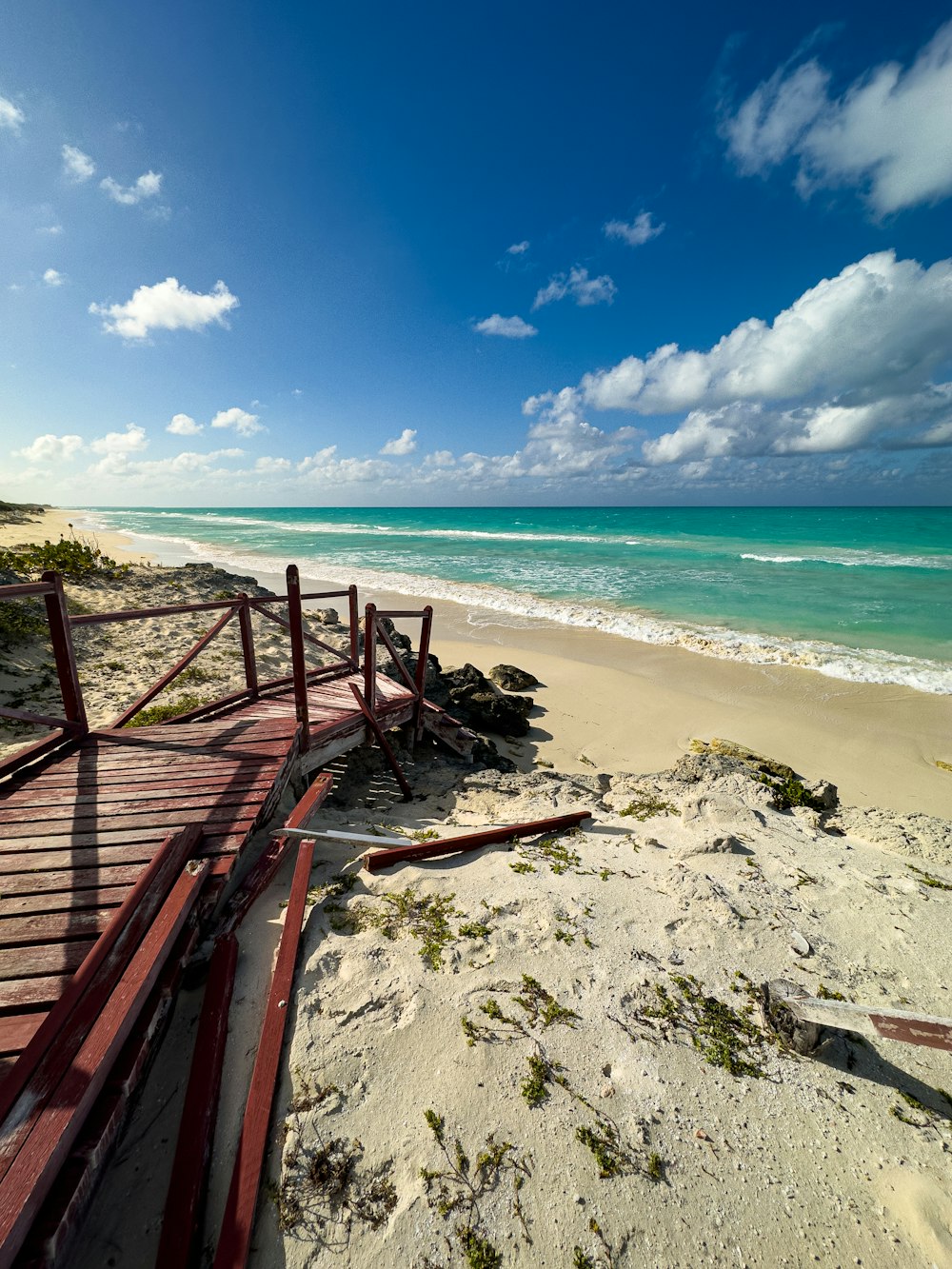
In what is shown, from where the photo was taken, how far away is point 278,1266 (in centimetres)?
179

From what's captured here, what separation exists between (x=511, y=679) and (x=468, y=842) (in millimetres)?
6947

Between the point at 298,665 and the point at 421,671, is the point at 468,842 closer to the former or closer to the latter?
the point at 298,665

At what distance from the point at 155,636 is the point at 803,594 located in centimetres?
2446

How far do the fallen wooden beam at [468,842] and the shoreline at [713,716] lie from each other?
3.42 metres

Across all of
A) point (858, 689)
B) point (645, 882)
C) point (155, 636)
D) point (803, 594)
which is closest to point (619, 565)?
point (803, 594)

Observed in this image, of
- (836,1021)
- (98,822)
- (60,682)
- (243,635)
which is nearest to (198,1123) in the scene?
(98,822)

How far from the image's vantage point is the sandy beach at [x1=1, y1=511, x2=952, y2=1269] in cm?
194

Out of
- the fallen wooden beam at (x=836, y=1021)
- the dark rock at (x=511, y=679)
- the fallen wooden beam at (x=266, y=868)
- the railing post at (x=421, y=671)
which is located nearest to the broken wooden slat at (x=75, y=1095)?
the fallen wooden beam at (x=266, y=868)

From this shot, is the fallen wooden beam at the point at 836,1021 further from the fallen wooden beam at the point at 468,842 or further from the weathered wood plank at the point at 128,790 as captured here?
the weathered wood plank at the point at 128,790

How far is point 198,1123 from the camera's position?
6.89 feet

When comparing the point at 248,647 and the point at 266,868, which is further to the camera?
the point at 248,647

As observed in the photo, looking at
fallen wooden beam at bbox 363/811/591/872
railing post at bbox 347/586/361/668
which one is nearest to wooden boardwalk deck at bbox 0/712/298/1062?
fallen wooden beam at bbox 363/811/591/872

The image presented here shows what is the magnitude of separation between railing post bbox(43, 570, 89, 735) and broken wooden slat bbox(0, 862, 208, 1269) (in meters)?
2.69

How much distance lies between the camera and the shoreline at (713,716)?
26.5ft
